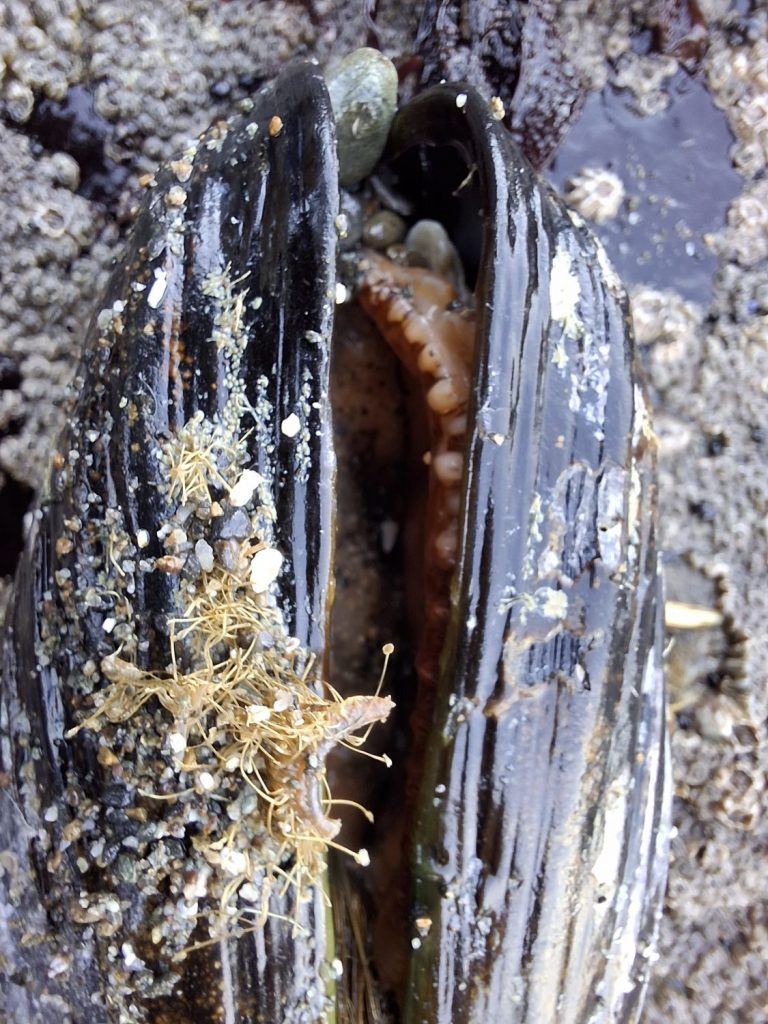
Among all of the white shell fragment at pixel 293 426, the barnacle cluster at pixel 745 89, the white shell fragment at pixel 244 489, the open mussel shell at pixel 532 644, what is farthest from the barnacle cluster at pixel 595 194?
the white shell fragment at pixel 244 489

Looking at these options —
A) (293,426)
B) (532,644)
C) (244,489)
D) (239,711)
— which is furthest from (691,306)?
(239,711)

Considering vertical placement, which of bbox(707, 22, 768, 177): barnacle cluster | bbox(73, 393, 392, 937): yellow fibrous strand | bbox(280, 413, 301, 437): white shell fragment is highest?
bbox(707, 22, 768, 177): barnacle cluster

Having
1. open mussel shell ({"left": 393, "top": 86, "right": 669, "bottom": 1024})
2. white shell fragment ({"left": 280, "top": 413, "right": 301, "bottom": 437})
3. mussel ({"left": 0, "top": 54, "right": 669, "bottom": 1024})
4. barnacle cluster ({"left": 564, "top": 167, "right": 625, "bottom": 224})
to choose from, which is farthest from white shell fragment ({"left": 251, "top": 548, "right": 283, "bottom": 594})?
barnacle cluster ({"left": 564, "top": 167, "right": 625, "bottom": 224})

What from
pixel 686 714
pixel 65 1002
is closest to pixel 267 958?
pixel 65 1002

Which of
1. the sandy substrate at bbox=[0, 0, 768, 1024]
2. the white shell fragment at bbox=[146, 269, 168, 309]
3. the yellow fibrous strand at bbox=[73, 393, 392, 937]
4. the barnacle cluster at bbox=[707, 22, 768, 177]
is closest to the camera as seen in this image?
the yellow fibrous strand at bbox=[73, 393, 392, 937]

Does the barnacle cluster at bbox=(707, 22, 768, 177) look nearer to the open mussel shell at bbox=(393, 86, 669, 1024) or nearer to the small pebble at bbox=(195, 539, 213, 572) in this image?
the open mussel shell at bbox=(393, 86, 669, 1024)

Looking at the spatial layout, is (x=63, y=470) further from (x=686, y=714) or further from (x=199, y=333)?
(x=686, y=714)
